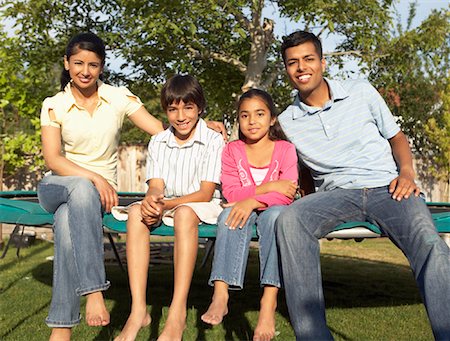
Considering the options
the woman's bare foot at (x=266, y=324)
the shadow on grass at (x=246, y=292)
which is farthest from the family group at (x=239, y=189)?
the shadow on grass at (x=246, y=292)

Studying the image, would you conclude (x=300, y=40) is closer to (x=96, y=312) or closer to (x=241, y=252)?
→ (x=241, y=252)

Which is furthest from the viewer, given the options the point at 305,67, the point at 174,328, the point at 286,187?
the point at 305,67

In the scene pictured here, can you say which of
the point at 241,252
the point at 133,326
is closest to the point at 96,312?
the point at 133,326

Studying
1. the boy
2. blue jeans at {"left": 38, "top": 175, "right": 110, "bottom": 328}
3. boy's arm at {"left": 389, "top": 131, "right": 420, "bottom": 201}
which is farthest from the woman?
boy's arm at {"left": 389, "top": 131, "right": 420, "bottom": 201}

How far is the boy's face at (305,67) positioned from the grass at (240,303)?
1187 mm

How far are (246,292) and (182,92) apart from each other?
1831 mm

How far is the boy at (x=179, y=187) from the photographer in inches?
89.9

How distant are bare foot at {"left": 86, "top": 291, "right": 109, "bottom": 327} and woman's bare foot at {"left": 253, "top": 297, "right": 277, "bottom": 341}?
563 millimetres

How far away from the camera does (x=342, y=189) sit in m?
2.48

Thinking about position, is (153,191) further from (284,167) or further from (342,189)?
(342,189)

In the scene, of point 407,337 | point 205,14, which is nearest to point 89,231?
point 407,337

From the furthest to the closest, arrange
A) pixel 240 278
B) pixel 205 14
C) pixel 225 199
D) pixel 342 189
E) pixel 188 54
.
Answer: pixel 188 54 < pixel 205 14 < pixel 225 199 < pixel 342 189 < pixel 240 278

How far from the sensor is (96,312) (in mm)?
2227

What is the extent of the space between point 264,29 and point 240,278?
5.34m
